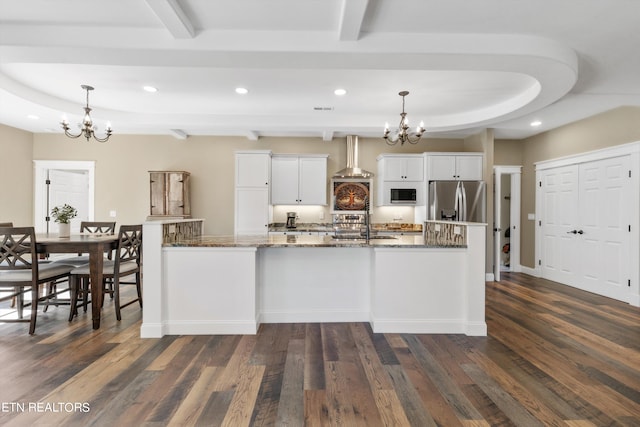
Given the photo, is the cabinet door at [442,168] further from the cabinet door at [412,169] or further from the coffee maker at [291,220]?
the coffee maker at [291,220]

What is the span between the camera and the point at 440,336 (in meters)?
3.13

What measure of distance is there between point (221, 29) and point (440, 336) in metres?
3.39

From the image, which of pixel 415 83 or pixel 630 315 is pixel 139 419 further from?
pixel 630 315

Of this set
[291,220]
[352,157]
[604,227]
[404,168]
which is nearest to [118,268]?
[291,220]

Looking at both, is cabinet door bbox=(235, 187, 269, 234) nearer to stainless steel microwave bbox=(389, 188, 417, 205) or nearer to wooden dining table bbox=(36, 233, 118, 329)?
stainless steel microwave bbox=(389, 188, 417, 205)

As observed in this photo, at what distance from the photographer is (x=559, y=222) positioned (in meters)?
5.53

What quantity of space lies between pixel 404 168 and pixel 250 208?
282 cm

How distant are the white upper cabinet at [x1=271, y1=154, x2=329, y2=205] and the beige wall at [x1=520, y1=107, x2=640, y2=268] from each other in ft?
12.7

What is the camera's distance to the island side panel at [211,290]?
10.3 ft

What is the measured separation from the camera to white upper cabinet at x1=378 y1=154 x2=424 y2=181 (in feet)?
19.1

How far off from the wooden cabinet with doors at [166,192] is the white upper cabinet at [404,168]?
3.63 metres

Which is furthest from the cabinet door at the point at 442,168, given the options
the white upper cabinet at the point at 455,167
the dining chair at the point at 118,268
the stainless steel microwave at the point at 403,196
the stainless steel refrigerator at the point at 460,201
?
the dining chair at the point at 118,268

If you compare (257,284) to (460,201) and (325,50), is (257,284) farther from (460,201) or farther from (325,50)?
(460,201)

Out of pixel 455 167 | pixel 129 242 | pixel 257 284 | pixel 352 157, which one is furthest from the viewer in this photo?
pixel 352 157
